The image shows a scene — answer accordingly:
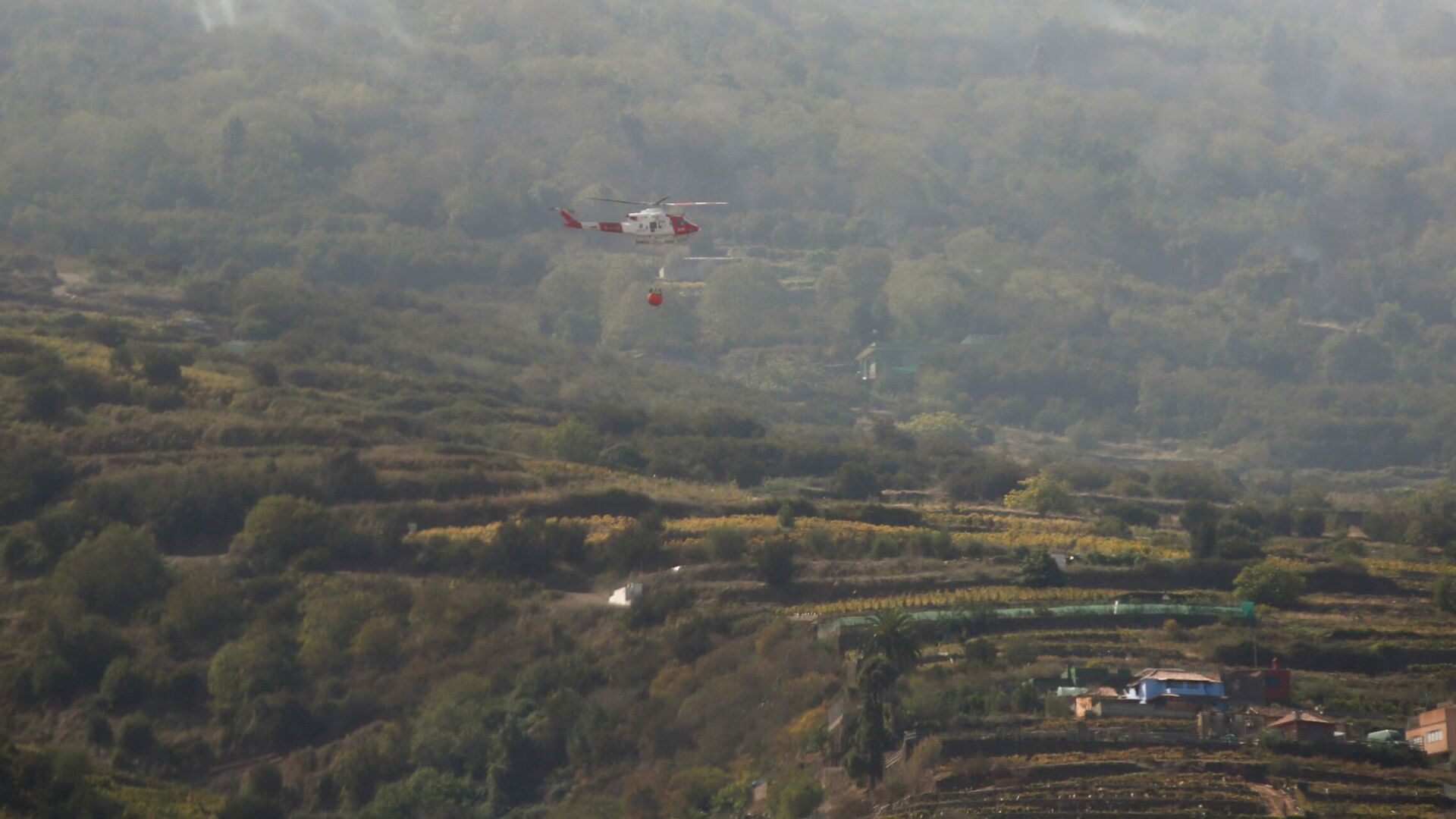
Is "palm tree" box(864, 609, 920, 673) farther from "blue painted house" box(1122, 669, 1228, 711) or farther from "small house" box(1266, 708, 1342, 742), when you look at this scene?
"small house" box(1266, 708, 1342, 742)

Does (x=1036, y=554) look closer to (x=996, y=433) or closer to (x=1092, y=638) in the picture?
(x=1092, y=638)

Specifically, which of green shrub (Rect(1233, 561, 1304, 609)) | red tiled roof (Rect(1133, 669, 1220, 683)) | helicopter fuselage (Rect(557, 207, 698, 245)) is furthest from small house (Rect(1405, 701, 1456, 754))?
helicopter fuselage (Rect(557, 207, 698, 245))

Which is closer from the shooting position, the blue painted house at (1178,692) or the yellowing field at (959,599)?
the blue painted house at (1178,692)

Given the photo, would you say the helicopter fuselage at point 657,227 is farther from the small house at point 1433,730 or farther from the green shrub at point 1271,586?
the small house at point 1433,730

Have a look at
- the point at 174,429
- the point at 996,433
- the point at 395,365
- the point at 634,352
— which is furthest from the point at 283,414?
the point at 996,433

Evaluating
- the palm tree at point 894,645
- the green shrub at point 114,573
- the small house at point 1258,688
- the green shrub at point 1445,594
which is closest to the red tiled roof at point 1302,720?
the small house at point 1258,688
